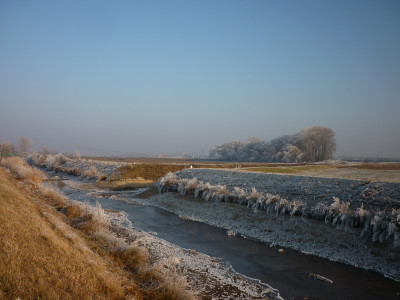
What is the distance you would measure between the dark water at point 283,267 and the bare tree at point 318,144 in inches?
2824

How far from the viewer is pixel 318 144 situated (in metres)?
83.1

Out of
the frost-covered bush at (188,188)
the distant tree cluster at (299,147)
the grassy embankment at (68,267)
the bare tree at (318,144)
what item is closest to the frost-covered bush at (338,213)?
the grassy embankment at (68,267)

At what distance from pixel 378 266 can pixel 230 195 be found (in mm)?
11343

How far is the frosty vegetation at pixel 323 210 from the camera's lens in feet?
38.0

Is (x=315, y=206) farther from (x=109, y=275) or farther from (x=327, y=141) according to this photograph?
(x=327, y=141)

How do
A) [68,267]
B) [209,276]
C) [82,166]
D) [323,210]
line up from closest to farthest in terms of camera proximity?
[68,267] < [209,276] < [323,210] < [82,166]

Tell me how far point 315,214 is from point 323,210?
0.48 m

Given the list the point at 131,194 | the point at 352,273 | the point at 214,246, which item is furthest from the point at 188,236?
the point at 131,194

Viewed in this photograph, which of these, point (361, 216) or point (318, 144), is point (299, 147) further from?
point (361, 216)

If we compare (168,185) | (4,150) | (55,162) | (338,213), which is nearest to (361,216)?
(338,213)

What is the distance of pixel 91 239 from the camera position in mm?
11227

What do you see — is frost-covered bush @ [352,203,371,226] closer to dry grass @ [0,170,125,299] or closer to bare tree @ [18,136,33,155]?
dry grass @ [0,170,125,299]

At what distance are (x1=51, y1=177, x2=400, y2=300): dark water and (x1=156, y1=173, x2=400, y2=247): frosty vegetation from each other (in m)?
2.22

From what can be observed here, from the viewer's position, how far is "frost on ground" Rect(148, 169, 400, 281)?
11.4 meters
